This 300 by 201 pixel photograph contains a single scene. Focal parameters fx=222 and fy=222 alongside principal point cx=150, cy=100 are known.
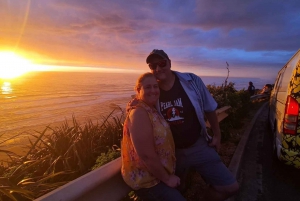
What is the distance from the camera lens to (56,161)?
115 inches

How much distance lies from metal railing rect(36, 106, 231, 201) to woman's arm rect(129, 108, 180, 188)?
0.36m

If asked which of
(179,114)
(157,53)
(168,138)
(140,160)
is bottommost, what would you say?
(140,160)

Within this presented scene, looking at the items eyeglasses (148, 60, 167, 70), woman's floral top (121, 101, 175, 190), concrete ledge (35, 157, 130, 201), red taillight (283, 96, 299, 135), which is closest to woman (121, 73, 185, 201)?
woman's floral top (121, 101, 175, 190)

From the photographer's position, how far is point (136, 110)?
206 cm

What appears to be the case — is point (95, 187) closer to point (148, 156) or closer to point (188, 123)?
point (148, 156)

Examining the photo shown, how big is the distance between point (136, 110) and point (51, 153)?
6.78 ft

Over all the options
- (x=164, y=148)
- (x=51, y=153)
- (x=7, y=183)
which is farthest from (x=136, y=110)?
(x=51, y=153)

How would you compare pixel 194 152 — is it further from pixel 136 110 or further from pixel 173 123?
pixel 136 110

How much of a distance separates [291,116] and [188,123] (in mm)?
2035

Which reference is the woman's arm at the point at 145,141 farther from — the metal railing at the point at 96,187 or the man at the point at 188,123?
the man at the point at 188,123

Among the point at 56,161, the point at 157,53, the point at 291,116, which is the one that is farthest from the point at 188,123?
the point at 291,116

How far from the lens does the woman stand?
196 cm

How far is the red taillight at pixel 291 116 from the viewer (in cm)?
352

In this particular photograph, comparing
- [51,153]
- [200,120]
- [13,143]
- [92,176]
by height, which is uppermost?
[200,120]
